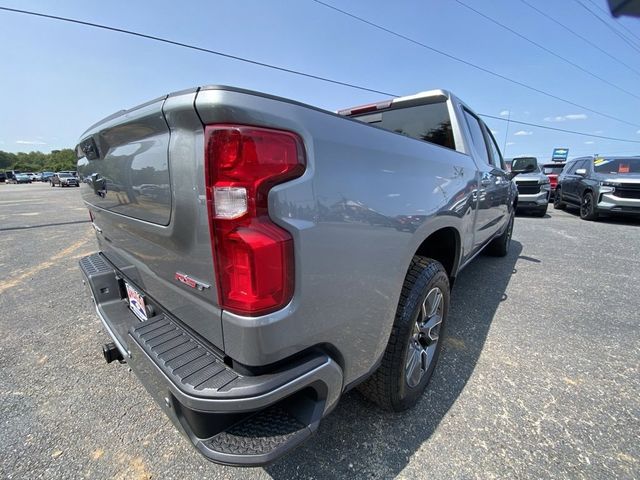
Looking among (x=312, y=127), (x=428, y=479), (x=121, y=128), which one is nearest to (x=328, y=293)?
(x=312, y=127)

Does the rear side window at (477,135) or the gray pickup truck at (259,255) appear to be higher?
the rear side window at (477,135)

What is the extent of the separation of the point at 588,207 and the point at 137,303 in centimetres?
1117

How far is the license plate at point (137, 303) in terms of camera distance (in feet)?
5.55

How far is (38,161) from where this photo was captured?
327 feet

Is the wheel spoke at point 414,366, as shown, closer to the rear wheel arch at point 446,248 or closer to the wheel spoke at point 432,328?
the wheel spoke at point 432,328

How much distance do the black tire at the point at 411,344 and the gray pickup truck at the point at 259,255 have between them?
1 centimetres

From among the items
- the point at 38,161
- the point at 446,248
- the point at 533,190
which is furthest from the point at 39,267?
the point at 38,161

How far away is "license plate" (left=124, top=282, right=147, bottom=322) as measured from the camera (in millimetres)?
1693

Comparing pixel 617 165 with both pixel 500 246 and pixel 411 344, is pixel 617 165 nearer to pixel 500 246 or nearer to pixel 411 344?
pixel 500 246

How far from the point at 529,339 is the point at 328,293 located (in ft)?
7.87

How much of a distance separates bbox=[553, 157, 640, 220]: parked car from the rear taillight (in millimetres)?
10118

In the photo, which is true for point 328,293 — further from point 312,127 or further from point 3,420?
point 3,420

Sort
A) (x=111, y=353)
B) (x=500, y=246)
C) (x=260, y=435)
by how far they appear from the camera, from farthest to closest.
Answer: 1. (x=500, y=246)
2. (x=111, y=353)
3. (x=260, y=435)

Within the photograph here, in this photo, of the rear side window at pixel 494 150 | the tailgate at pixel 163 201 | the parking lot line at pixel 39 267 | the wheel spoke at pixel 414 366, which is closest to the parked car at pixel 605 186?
the rear side window at pixel 494 150
